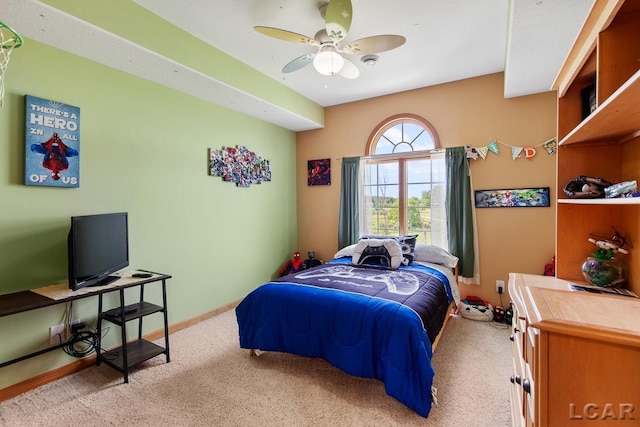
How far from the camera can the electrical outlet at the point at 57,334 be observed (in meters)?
2.25

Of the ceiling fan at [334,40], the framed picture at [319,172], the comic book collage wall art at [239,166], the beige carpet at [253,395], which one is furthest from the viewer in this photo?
the framed picture at [319,172]

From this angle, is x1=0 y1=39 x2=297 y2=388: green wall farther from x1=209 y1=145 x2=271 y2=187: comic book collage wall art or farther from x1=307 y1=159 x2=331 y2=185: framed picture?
x1=307 y1=159 x2=331 y2=185: framed picture

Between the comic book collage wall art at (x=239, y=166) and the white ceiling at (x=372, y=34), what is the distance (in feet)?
1.95

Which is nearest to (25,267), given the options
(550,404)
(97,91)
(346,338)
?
(97,91)

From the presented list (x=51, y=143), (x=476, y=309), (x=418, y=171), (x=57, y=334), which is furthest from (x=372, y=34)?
(x=57, y=334)

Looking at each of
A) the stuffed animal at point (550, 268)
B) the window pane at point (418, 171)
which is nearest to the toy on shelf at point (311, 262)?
the window pane at point (418, 171)

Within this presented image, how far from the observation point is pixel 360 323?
207cm

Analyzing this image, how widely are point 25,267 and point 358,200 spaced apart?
3461 millimetres

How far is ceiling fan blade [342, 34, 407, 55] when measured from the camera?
6.79 feet

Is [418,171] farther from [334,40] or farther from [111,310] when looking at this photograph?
[111,310]

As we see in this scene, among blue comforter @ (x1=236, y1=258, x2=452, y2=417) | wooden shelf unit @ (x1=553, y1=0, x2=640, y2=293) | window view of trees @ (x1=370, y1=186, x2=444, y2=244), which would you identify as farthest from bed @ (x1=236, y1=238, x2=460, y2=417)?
window view of trees @ (x1=370, y1=186, x2=444, y2=244)

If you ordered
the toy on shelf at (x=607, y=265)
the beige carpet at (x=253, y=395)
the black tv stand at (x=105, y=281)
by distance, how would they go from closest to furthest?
the toy on shelf at (x=607, y=265), the beige carpet at (x=253, y=395), the black tv stand at (x=105, y=281)

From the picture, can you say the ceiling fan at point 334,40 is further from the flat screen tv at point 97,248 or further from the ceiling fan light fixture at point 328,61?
the flat screen tv at point 97,248

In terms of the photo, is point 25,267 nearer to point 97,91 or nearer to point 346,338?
point 97,91
